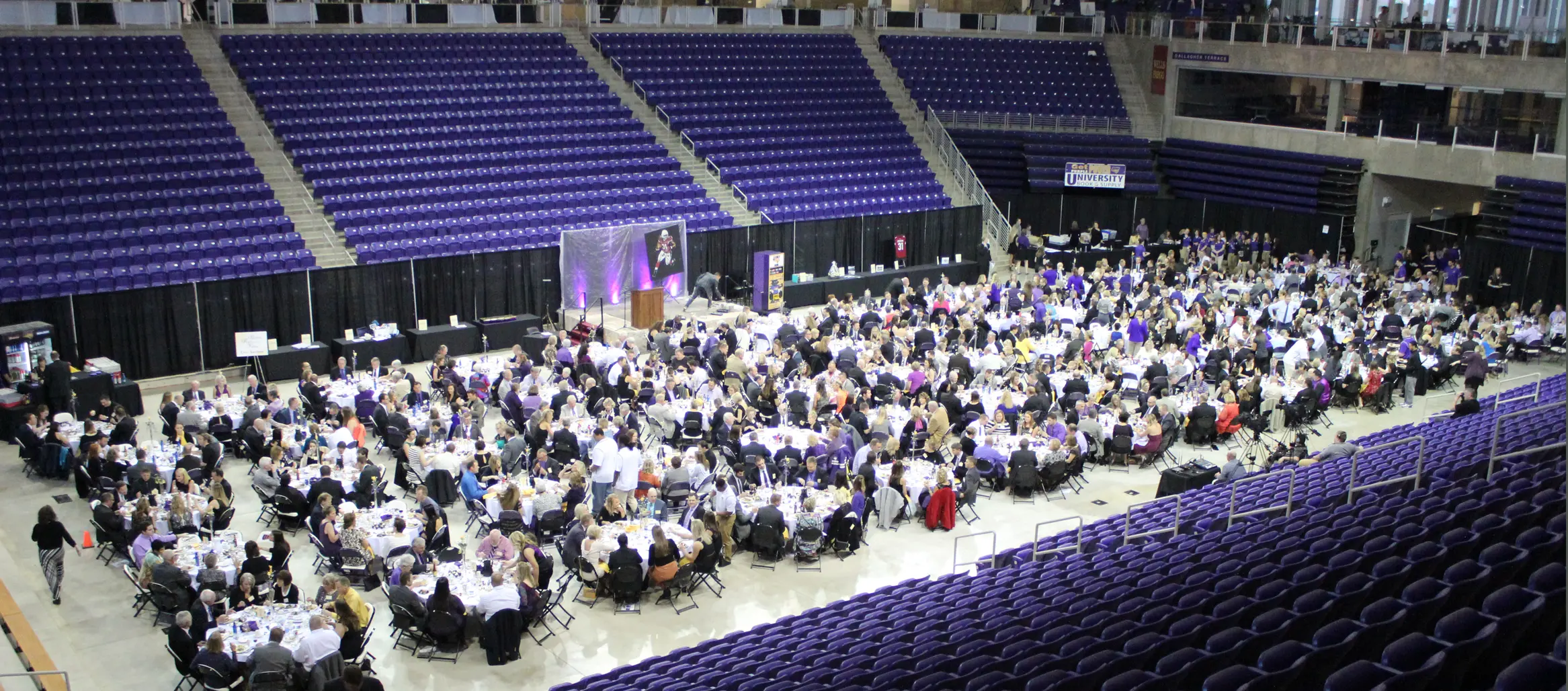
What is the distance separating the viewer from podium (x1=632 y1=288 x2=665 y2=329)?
29625mm

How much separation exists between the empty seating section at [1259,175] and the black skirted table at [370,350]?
83.6 feet

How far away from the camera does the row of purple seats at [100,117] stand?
27.1 meters

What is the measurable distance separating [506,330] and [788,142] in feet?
39.6

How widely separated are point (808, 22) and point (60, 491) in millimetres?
28365

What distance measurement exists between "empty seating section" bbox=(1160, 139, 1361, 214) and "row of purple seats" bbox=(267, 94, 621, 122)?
18.1 m

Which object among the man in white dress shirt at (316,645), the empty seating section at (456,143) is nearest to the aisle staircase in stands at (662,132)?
the empty seating section at (456,143)

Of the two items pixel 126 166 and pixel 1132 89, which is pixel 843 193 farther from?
pixel 126 166

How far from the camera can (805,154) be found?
36.8 meters

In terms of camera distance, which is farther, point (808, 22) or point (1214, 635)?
point (808, 22)

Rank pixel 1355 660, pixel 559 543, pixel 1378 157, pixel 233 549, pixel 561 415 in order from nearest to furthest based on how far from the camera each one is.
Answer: pixel 1355 660 < pixel 233 549 < pixel 559 543 < pixel 561 415 < pixel 1378 157

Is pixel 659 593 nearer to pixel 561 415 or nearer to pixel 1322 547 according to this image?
pixel 561 415

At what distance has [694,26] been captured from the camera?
40156 millimetres

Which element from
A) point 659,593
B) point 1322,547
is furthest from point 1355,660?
point 659,593

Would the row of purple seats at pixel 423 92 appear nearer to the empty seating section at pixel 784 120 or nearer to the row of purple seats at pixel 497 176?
the empty seating section at pixel 784 120
